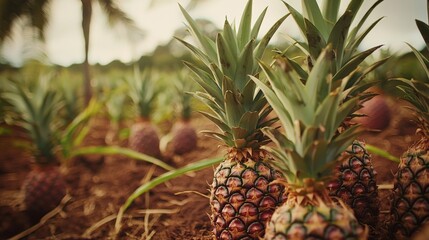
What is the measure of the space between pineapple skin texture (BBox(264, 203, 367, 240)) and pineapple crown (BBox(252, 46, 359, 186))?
10cm

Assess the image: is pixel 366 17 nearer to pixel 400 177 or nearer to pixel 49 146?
pixel 400 177

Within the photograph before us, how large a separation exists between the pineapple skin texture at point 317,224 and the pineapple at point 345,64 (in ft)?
1.14

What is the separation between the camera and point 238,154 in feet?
4.87

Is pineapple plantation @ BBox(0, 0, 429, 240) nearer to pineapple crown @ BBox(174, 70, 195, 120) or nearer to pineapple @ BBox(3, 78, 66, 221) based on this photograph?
pineapple @ BBox(3, 78, 66, 221)

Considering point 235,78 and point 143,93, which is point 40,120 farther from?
point 235,78

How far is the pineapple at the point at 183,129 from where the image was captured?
414 centimetres

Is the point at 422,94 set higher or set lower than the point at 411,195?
higher

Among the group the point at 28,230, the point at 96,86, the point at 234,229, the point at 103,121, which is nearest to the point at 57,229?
the point at 28,230

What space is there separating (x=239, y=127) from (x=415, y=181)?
0.75 m

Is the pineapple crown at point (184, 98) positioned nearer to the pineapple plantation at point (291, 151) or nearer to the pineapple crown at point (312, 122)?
the pineapple plantation at point (291, 151)

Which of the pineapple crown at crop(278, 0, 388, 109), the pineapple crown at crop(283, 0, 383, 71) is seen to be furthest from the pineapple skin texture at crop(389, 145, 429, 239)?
the pineapple crown at crop(283, 0, 383, 71)

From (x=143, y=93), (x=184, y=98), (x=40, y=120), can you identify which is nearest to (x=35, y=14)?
(x=143, y=93)

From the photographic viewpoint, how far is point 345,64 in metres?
1.36

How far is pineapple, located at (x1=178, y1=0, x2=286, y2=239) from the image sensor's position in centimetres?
138
